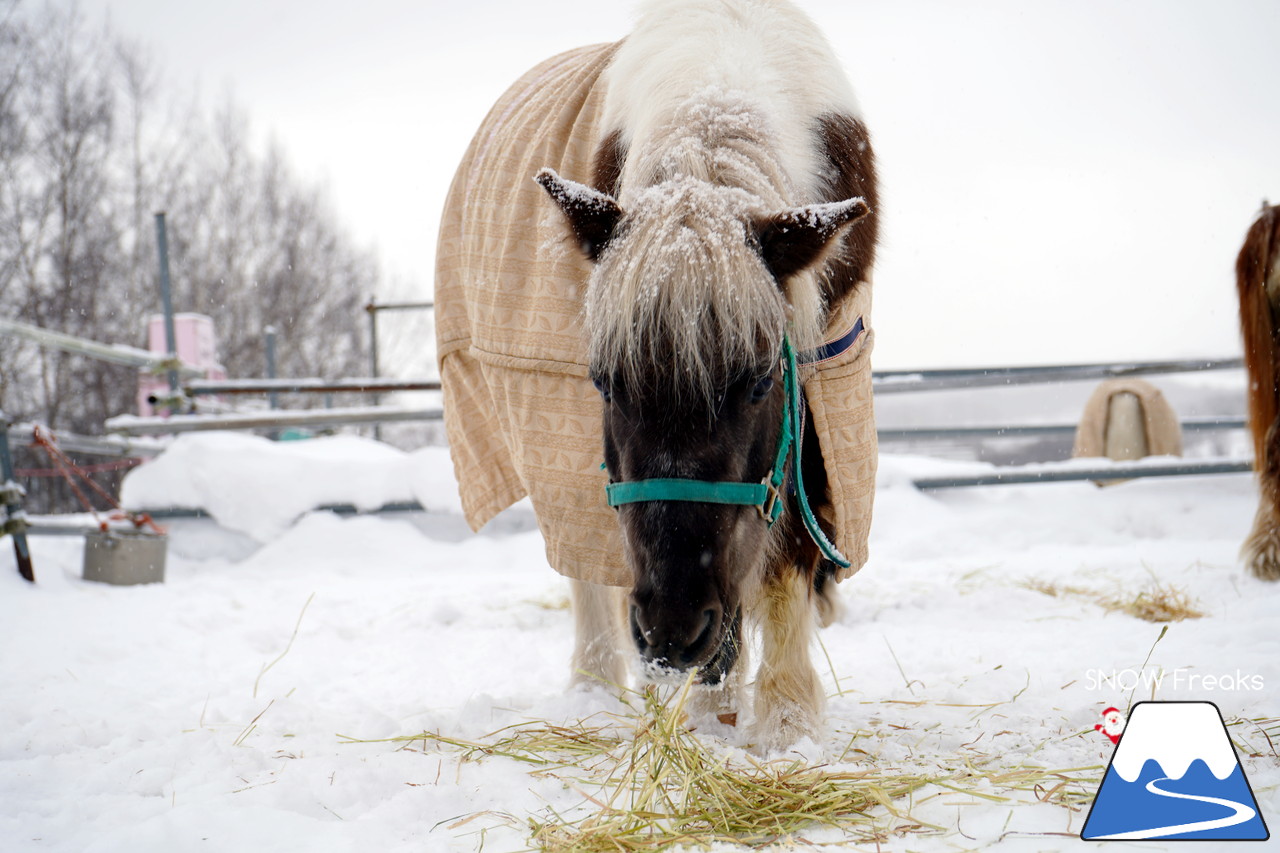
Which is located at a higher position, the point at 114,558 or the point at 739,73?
the point at 739,73

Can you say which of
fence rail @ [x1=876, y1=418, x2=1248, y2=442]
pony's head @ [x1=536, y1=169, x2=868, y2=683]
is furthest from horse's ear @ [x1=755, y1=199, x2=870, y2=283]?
fence rail @ [x1=876, y1=418, x2=1248, y2=442]

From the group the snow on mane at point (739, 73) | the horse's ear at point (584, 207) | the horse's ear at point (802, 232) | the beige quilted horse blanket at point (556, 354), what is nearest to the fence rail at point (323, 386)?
the beige quilted horse blanket at point (556, 354)

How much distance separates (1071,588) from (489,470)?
9.10 feet

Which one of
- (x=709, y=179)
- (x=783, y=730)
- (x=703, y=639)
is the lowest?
(x=783, y=730)

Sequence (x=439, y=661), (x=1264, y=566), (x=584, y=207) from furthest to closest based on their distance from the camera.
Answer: (x=1264, y=566) → (x=439, y=661) → (x=584, y=207)

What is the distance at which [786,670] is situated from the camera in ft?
6.82

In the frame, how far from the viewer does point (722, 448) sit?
1.60 meters

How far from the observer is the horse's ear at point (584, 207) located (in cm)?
169

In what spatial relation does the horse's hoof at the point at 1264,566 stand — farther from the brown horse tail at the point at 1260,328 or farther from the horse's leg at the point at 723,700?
the horse's leg at the point at 723,700

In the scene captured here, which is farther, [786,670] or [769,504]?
[786,670]

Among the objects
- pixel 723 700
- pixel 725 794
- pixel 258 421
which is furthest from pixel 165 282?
pixel 725 794

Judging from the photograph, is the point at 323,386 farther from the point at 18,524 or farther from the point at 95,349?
the point at 18,524

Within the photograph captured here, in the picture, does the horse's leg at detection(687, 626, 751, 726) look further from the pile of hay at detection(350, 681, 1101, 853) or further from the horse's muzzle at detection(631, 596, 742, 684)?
the horse's muzzle at detection(631, 596, 742, 684)

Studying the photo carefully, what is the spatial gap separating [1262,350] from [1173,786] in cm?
336
